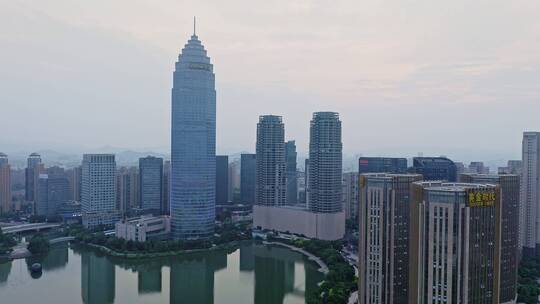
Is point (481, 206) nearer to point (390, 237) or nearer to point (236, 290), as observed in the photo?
point (390, 237)

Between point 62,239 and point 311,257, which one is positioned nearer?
point 311,257

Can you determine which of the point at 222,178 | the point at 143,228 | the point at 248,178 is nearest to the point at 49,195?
the point at 143,228

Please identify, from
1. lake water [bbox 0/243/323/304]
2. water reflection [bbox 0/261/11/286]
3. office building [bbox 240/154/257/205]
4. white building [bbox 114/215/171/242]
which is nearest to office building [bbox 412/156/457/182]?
lake water [bbox 0/243/323/304]

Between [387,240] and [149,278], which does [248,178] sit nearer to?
[149,278]

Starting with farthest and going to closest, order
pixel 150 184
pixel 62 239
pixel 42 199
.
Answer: pixel 150 184
pixel 42 199
pixel 62 239

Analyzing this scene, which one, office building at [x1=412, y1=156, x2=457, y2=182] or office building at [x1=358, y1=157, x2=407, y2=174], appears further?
office building at [x1=358, y1=157, x2=407, y2=174]

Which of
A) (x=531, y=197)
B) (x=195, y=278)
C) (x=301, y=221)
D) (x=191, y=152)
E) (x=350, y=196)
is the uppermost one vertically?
(x=191, y=152)

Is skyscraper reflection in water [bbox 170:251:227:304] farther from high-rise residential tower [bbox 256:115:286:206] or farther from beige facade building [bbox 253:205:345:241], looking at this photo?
high-rise residential tower [bbox 256:115:286:206]
